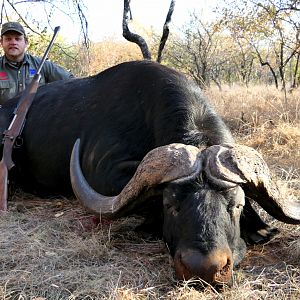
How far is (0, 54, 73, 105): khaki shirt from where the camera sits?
6.61 m

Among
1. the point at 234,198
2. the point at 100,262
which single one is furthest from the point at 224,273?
the point at 100,262

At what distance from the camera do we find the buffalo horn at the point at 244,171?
2654mm

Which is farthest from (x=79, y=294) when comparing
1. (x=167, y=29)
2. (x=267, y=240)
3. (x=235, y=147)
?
(x=167, y=29)

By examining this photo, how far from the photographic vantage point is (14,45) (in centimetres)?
654

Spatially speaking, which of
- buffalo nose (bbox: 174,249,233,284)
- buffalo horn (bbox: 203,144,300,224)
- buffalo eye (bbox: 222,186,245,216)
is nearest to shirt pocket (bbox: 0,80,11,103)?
buffalo horn (bbox: 203,144,300,224)

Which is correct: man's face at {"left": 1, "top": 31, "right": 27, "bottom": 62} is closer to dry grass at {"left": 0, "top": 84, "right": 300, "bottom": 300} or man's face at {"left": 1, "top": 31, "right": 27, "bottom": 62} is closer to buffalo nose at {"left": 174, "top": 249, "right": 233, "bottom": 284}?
dry grass at {"left": 0, "top": 84, "right": 300, "bottom": 300}

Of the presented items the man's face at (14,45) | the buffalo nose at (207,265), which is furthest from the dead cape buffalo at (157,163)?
the man's face at (14,45)

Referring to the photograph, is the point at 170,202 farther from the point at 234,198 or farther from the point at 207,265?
the point at 207,265

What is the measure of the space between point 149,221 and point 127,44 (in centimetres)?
2277

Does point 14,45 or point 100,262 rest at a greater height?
point 14,45

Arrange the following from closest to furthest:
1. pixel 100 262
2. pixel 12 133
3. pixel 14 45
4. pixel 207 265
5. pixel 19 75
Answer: pixel 207 265
pixel 100 262
pixel 12 133
pixel 14 45
pixel 19 75

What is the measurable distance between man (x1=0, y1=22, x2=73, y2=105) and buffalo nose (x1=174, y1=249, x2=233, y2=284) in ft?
15.2

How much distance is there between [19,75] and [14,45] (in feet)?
1.35

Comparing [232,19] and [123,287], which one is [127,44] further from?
[123,287]
